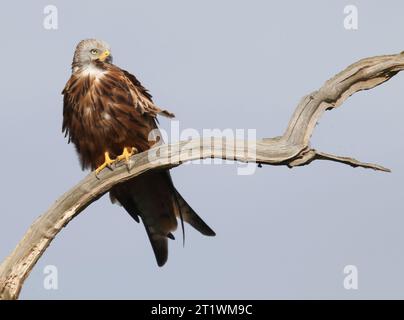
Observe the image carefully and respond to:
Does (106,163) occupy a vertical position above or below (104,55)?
below

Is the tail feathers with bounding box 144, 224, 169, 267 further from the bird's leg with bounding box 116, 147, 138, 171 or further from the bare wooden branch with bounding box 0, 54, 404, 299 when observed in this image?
the bare wooden branch with bounding box 0, 54, 404, 299

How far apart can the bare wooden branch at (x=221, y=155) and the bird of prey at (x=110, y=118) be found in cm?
48

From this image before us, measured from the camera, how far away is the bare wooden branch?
8992 millimetres

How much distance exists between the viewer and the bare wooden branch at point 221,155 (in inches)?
354

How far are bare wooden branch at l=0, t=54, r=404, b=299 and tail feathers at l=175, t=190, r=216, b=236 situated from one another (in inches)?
44.7

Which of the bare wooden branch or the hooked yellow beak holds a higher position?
the hooked yellow beak

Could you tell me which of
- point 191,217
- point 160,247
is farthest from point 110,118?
point 160,247

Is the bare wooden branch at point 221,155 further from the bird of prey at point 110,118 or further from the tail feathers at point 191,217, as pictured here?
the tail feathers at point 191,217

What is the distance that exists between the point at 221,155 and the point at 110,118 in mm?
1552

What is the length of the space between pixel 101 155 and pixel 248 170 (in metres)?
1.79

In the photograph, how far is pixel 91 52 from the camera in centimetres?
1049

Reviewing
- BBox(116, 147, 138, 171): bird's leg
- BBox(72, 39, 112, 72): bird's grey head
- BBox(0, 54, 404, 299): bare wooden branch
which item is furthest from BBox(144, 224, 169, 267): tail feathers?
BBox(72, 39, 112, 72): bird's grey head

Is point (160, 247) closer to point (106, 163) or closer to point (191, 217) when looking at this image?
point (191, 217)
